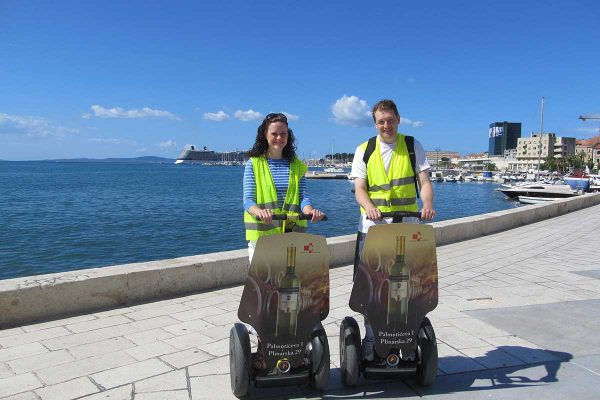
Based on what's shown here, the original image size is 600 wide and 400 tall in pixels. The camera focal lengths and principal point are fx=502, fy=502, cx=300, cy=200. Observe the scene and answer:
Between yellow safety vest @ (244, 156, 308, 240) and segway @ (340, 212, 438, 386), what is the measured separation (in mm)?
546

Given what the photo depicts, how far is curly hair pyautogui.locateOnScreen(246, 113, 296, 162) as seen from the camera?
3.45m

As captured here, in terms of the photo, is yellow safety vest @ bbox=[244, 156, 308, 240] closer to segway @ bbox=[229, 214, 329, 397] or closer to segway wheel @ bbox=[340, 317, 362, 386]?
segway @ bbox=[229, 214, 329, 397]

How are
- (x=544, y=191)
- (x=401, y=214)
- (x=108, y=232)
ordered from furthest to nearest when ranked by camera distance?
(x=544, y=191), (x=108, y=232), (x=401, y=214)

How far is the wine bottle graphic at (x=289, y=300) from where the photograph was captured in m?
3.03

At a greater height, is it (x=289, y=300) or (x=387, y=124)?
(x=387, y=124)

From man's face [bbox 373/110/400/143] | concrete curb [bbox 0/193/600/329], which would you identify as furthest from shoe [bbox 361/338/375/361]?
concrete curb [bbox 0/193/600/329]

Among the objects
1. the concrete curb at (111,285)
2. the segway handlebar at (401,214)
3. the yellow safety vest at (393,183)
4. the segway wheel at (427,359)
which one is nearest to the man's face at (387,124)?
the yellow safety vest at (393,183)

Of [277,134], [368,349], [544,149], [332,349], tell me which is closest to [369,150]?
[277,134]

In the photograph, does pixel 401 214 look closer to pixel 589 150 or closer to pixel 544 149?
pixel 544 149

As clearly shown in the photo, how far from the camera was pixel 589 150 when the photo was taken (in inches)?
6417

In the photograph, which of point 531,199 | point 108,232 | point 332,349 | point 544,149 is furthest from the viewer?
point 544,149

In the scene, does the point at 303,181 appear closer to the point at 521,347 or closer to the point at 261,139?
the point at 261,139

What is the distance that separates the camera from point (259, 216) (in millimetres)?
3080

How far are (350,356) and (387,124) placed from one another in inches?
61.4
